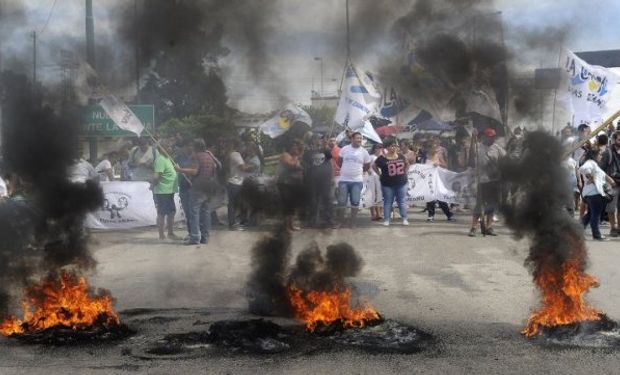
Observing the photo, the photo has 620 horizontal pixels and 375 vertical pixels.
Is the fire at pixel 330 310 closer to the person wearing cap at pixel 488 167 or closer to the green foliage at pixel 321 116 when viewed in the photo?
the person wearing cap at pixel 488 167

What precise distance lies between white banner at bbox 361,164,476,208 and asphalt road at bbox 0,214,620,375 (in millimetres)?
791

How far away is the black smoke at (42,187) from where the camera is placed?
5.89 meters

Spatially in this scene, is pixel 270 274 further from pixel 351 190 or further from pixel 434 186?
pixel 434 186

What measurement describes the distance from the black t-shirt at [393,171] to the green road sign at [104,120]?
4.91 meters

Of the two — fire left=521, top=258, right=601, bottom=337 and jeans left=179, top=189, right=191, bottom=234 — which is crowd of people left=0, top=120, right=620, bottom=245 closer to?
jeans left=179, top=189, right=191, bottom=234

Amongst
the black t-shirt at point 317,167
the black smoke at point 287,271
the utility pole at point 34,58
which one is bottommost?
the black smoke at point 287,271

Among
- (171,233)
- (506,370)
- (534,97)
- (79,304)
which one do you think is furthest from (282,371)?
(171,233)

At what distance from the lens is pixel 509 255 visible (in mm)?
9094

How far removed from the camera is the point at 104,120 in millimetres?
7410

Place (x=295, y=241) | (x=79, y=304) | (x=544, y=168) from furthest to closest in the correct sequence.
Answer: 1. (x=295, y=241)
2. (x=544, y=168)
3. (x=79, y=304)

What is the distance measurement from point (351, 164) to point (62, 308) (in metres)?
6.53

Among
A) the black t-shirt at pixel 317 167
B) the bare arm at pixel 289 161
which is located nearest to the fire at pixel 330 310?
the black t-shirt at pixel 317 167

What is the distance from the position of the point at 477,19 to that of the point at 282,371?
11.5 feet

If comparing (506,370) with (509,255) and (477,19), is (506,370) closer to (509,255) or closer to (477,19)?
(477,19)
